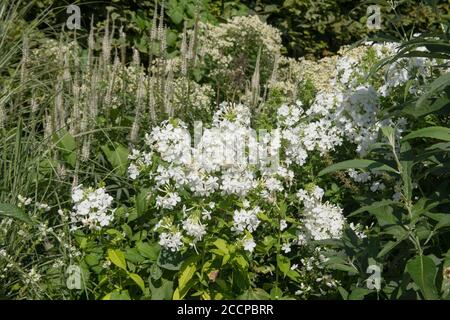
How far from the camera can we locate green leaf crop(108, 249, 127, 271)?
2992mm

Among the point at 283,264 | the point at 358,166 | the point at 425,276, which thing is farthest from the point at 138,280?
the point at 425,276

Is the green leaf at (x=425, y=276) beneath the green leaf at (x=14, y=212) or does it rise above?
above

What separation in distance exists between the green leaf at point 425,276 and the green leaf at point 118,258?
42.6 inches

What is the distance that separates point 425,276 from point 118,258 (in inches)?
45.7

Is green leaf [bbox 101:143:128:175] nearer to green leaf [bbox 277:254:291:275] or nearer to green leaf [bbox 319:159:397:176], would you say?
green leaf [bbox 277:254:291:275]

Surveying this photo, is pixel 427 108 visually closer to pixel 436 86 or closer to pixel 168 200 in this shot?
pixel 436 86

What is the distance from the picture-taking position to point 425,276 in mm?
2523

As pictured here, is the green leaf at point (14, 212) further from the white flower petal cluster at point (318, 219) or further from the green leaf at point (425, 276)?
the green leaf at point (425, 276)

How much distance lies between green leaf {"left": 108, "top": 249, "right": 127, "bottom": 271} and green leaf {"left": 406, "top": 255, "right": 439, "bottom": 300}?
1.08 meters

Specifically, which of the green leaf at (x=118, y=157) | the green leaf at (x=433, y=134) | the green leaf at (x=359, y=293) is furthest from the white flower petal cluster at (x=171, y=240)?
the green leaf at (x=433, y=134)

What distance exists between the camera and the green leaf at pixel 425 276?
99.2 inches

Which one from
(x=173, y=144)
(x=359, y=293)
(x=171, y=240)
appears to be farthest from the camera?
(x=173, y=144)

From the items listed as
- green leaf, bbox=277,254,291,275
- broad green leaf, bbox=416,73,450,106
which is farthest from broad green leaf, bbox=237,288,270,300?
broad green leaf, bbox=416,73,450,106
